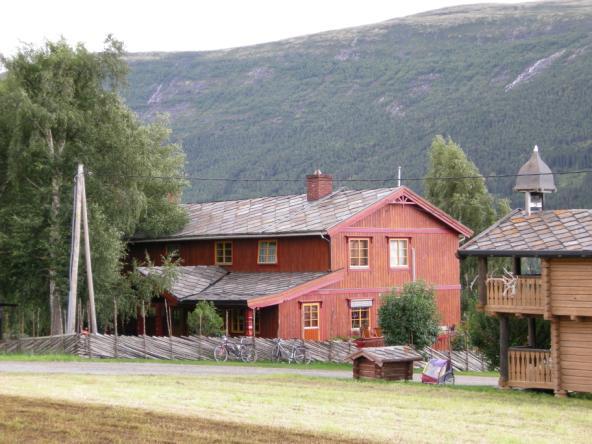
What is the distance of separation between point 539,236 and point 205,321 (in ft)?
56.6

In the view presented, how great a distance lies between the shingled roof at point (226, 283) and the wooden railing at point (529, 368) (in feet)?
47.7

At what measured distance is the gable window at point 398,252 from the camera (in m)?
50.7

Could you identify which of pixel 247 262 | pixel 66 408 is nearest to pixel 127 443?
pixel 66 408

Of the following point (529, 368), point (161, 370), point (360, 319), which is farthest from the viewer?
point (360, 319)

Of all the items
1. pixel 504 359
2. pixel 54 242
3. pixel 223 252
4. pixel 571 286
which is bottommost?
pixel 504 359

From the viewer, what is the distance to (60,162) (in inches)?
1804

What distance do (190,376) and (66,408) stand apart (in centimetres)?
1024

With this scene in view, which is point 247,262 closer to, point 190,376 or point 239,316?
point 239,316

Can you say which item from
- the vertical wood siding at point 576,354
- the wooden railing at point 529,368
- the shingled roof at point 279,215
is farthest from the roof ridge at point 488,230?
the shingled roof at point 279,215

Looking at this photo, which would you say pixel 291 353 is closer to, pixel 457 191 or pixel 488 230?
pixel 488 230

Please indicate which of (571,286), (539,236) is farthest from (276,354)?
(571,286)

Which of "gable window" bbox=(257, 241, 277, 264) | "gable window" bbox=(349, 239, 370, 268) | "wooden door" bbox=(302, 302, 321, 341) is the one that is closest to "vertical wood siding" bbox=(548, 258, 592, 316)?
"wooden door" bbox=(302, 302, 321, 341)

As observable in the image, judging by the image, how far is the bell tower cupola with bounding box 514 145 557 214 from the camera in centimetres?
3394

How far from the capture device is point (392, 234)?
5044 centimetres
